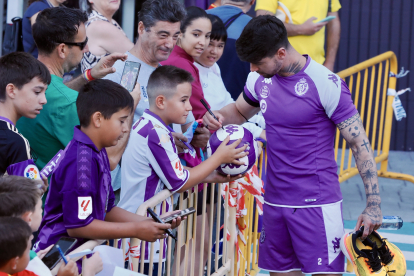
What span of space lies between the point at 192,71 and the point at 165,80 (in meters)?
0.84

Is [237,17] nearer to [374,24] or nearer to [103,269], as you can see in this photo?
[103,269]

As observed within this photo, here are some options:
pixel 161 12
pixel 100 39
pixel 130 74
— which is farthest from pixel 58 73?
pixel 100 39

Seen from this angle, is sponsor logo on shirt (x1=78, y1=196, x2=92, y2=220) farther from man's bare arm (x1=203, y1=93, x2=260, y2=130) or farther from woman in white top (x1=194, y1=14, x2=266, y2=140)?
woman in white top (x1=194, y1=14, x2=266, y2=140)

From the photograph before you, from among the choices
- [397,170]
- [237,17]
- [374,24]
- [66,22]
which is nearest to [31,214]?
[66,22]

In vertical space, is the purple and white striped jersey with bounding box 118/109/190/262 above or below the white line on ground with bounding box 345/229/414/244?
above

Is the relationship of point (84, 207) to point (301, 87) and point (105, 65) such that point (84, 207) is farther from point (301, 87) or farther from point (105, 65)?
point (301, 87)

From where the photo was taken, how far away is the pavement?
586 cm

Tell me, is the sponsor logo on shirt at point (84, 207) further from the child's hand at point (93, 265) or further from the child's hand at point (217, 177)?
the child's hand at point (217, 177)

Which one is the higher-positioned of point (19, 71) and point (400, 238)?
point (19, 71)

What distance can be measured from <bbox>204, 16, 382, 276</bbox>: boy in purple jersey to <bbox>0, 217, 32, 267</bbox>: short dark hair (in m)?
1.83

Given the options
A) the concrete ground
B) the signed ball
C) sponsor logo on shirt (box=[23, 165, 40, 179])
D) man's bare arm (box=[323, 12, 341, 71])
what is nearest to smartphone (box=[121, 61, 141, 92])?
the signed ball

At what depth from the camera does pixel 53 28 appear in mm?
3350

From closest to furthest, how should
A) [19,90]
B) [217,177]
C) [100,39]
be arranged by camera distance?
[19,90], [217,177], [100,39]

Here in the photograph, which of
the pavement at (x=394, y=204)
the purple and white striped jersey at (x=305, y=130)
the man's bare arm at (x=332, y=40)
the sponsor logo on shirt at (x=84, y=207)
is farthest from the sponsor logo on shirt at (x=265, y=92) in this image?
the man's bare arm at (x=332, y=40)
